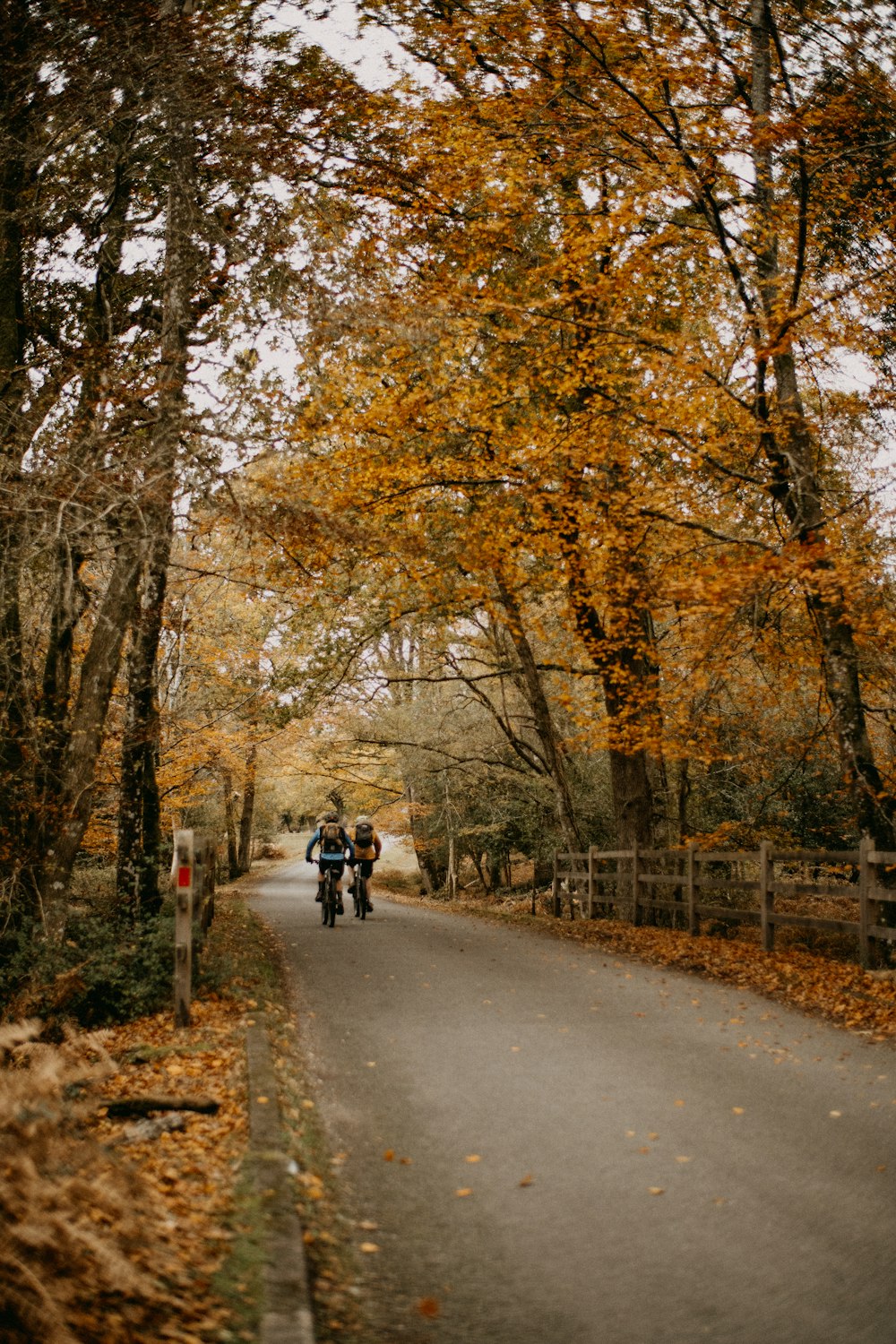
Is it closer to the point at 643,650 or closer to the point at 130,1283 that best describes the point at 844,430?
the point at 643,650

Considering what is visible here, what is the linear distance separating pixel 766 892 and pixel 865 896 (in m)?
2.16

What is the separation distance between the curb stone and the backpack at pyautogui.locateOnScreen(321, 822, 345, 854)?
397 inches

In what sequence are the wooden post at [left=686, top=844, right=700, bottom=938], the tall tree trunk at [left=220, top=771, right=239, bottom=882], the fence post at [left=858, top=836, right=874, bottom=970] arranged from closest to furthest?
the fence post at [left=858, top=836, right=874, bottom=970] → the wooden post at [left=686, top=844, right=700, bottom=938] → the tall tree trunk at [left=220, top=771, right=239, bottom=882]

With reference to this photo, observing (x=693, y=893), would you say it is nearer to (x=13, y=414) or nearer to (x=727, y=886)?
(x=727, y=886)

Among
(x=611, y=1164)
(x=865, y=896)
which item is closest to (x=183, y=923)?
(x=611, y=1164)

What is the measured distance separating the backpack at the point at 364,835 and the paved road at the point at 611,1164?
7720mm

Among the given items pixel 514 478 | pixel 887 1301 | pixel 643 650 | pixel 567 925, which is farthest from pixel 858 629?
pixel 887 1301

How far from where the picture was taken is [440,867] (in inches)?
1422

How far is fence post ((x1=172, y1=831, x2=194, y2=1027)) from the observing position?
8117mm

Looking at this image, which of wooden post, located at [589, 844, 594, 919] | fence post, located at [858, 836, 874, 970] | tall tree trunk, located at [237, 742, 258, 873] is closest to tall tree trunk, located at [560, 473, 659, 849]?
wooden post, located at [589, 844, 594, 919]

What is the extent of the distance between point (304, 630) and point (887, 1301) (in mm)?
15200

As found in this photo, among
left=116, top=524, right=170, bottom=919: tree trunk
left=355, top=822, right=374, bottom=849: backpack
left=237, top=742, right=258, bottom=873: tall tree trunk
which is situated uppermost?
left=116, top=524, right=170, bottom=919: tree trunk

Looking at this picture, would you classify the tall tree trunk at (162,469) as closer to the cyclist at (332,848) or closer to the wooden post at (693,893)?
the cyclist at (332,848)

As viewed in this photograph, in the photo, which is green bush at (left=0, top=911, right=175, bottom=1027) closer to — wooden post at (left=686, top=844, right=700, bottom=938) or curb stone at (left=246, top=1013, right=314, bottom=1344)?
curb stone at (left=246, top=1013, right=314, bottom=1344)
